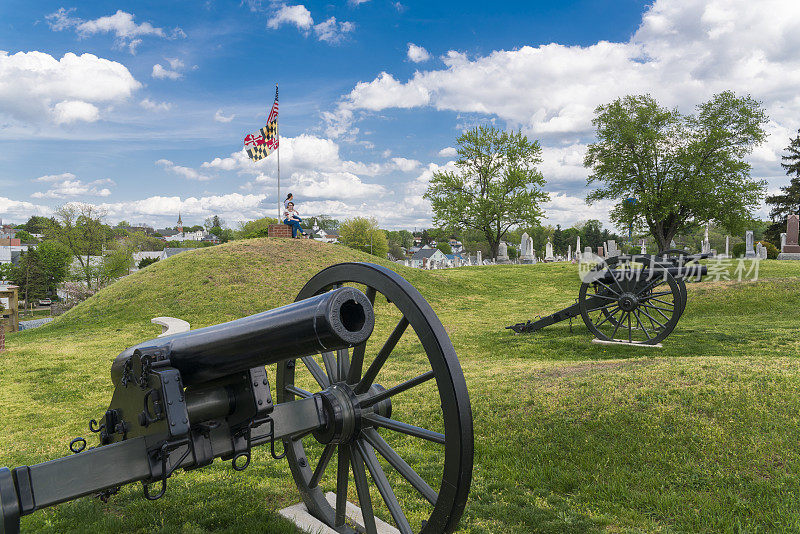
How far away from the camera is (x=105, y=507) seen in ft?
12.5

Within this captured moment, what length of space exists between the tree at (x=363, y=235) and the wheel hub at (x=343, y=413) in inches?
2789

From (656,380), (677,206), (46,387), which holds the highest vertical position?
(677,206)

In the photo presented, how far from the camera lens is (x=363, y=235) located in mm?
74750

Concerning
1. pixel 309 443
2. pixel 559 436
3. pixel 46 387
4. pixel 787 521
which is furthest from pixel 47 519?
pixel 46 387

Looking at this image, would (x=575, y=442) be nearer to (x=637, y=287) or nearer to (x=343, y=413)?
(x=343, y=413)

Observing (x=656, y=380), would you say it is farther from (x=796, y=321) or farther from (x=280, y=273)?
(x=280, y=273)

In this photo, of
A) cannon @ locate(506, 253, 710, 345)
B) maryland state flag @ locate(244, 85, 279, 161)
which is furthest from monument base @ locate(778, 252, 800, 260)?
maryland state flag @ locate(244, 85, 279, 161)

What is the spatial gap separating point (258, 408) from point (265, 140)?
21.5 metres

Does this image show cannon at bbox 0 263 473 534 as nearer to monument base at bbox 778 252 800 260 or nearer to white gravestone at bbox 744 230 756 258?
white gravestone at bbox 744 230 756 258

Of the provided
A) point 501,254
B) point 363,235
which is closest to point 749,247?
point 501,254

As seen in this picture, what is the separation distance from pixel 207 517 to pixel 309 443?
1814mm

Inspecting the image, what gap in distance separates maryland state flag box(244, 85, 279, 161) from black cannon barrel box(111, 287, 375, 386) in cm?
2075

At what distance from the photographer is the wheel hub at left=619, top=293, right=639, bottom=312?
10391mm

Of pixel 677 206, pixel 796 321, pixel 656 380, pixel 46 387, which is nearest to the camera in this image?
pixel 656 380
